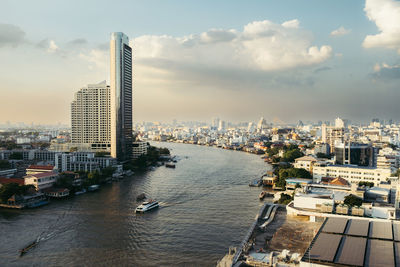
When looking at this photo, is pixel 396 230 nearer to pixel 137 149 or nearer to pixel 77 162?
pixel 77 162

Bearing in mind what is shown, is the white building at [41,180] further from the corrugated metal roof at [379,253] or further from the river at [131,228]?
the corrugated metal roof at [379,253]

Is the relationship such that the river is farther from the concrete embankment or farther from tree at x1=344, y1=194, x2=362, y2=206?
tree at x1=344, y1=194, x2=362, y2=206

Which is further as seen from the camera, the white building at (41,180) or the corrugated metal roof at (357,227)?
the white building at (41,180)

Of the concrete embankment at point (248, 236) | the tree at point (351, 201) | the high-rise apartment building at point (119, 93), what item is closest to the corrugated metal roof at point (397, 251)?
the concrete embankment at point (248, 236)

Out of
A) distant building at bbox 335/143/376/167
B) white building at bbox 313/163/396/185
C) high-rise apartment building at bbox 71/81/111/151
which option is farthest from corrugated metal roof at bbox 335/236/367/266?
high-rise apartment building at bbox 71/81/111/151

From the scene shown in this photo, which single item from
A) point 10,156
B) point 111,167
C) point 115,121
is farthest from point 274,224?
point 10,156

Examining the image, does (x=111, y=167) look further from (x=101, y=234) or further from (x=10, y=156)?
(x=101, y=234)

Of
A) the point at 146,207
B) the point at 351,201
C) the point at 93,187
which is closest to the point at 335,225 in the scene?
the point at 351,201
